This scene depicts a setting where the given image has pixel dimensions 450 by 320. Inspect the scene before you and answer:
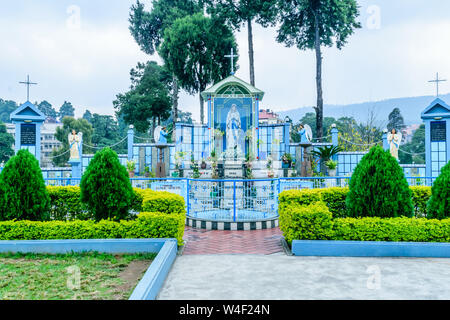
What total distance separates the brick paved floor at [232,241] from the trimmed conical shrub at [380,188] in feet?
5.57

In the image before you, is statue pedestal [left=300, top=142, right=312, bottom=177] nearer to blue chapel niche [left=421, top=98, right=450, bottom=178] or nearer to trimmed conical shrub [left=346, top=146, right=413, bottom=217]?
blue chapel niche [left=421, top=98, right=450, bottom=178]

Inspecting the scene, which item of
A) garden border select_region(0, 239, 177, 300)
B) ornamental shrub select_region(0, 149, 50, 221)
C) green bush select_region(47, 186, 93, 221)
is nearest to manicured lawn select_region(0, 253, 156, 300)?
garden border select_region(0, 239, 177, 300)

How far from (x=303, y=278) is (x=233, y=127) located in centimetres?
1478

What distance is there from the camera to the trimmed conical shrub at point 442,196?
6031 mm

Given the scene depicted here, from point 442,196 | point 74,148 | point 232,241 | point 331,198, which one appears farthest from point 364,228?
point 74,148

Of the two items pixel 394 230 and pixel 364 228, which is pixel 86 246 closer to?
pixel 364 228

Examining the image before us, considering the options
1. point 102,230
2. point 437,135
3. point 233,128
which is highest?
point 233,128

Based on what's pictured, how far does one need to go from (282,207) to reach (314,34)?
18.6 m

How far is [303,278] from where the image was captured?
4.50m

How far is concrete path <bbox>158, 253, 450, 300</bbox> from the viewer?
12.8ft

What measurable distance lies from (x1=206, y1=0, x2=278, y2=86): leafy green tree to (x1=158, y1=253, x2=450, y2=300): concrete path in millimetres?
18981

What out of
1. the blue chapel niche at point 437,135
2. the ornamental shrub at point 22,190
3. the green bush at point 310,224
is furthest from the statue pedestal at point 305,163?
the ornamental shrub at point 22,190

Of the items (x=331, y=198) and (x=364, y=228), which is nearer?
(x=364, y=228)

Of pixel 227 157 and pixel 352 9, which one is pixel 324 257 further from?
pixel 352 9
